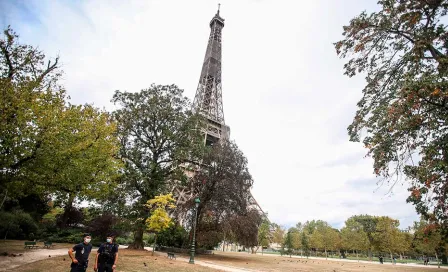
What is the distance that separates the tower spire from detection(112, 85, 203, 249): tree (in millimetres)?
20026

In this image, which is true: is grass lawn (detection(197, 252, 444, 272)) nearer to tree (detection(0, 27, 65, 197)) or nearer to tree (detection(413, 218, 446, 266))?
tree (detection(413, 218, 446, 266))

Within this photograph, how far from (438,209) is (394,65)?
5.26m

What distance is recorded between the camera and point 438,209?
811cm

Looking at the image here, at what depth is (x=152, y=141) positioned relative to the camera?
23281mm

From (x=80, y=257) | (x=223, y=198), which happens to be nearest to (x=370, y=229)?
(x=223, y=198)

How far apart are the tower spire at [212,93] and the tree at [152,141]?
20.0 metres

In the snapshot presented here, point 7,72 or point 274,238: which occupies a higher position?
point 7,72

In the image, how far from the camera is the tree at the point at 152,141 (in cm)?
2172

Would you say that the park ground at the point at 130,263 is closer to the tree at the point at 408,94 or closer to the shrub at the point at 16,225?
the shrub at the point at 16,225

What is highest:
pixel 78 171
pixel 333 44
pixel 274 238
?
pixel 333 44

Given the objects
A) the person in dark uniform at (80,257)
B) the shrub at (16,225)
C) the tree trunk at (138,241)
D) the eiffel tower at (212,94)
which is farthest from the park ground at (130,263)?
the eiffel tower at (212,94)

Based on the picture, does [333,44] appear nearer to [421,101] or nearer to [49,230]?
[421,101]

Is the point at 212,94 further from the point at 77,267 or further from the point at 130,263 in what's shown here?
the point at 77,267

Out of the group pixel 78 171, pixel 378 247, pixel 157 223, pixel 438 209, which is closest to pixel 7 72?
pixel 78 171
